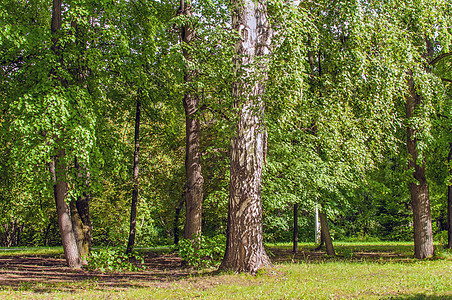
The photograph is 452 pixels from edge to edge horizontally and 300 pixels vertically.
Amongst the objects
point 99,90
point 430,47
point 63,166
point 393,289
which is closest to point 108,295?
point 63,166

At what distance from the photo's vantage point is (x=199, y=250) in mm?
11305

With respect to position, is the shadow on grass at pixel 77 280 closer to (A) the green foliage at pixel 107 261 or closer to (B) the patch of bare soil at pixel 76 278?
(B) the patch of bare soil at pixel 76 278

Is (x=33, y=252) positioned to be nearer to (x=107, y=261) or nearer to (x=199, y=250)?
(x=107, y=261)

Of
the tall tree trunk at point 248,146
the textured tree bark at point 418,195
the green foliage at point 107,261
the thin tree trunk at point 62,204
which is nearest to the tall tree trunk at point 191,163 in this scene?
the green foliage at point 107,261

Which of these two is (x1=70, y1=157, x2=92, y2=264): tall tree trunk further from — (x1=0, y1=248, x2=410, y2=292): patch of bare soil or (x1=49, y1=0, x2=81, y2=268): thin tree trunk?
(x1=0, y1=248, x2=410, y2=292): patch of bare soil

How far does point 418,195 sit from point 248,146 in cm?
771

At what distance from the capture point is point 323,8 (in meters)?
12.1

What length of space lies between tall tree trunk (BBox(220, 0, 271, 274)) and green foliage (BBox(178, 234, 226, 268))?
2.29m

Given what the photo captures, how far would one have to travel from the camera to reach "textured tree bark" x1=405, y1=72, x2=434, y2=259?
43.4ft

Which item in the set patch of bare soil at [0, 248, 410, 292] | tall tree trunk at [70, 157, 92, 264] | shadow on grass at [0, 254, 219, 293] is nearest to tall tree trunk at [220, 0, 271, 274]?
patch of bare soil at [0, 248, 410, 292]

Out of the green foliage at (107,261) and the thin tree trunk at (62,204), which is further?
the green foliage at (107,261)

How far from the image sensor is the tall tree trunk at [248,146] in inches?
352

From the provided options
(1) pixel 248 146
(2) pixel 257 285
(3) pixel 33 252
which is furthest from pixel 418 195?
(3) pixel 33 252

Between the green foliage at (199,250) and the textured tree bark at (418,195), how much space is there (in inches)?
271
